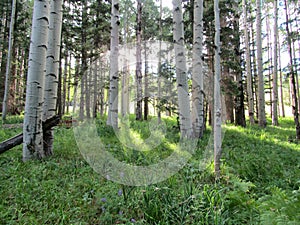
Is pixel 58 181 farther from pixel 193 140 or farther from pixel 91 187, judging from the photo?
pixel 193 140

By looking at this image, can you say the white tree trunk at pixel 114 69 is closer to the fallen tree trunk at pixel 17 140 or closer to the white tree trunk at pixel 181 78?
the white tree trunk at pixel 181 78

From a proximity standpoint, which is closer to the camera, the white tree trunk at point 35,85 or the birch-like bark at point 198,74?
the white tree trunk at point 35,85

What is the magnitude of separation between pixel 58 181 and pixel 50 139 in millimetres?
1631

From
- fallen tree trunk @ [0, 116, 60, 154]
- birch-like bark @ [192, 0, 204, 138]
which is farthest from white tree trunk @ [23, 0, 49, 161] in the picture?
birch-like bark @ [192, 0, 204, 138]

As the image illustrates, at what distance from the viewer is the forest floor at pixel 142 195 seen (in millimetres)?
2529

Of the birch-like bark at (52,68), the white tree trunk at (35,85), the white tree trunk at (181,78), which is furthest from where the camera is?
the white tree trunk at (181,78)

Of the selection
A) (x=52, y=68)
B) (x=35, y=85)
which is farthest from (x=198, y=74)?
(x=35, y=85)

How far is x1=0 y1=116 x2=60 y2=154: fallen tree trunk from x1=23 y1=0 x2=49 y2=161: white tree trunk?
0.92 ft

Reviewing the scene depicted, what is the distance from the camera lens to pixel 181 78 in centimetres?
667

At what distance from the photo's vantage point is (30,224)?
241 cm

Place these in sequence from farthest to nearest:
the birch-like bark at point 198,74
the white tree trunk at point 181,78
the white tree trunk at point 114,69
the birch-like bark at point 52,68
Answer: the white tree trunk at point 114,69
the birch-like bark at point 198,74
the white tree trunk at point 181,78
the birch-like bark at point 52,68

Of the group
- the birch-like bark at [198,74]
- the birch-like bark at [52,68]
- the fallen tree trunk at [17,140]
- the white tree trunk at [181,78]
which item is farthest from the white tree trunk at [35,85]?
the birch-like bark at [198,74]

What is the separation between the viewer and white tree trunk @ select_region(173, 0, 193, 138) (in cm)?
661

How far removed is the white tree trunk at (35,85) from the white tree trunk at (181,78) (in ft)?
12.0
